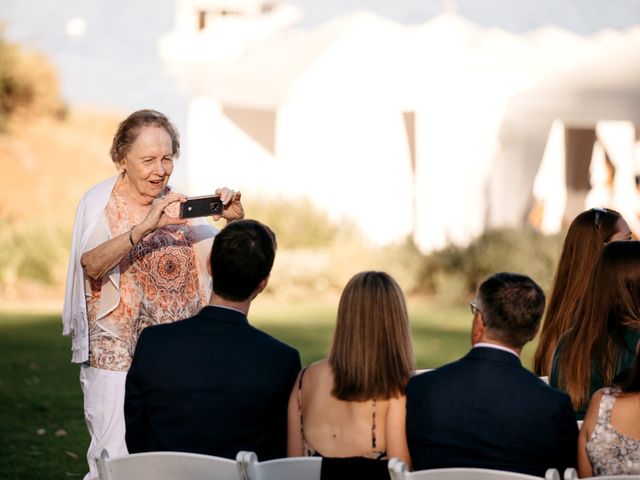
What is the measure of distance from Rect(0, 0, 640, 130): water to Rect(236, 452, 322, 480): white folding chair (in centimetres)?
3277

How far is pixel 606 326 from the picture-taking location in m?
4.08

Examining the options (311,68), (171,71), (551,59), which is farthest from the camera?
(171,71)

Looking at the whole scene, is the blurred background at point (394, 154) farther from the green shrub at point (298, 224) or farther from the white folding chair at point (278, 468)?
the white folding chair at point (278, 468)

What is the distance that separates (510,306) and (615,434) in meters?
0.53

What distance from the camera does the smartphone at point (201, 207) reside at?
4.41 metres

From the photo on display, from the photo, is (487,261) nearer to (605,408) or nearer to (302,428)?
(302,428)

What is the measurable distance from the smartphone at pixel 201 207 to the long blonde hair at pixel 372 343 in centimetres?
94

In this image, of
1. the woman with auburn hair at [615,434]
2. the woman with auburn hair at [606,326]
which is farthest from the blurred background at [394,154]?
the woman with auburn hair at [615,434]

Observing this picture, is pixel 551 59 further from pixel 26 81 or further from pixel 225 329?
pixel 26 81

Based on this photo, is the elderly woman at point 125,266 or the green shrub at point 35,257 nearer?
the elderly woman at point 125,266

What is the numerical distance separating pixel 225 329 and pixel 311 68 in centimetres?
1564

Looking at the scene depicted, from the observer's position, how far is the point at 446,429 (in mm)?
3537

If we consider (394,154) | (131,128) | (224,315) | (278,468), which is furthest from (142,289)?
(394,154)

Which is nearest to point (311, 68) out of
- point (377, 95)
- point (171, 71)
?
point (377, 95)
